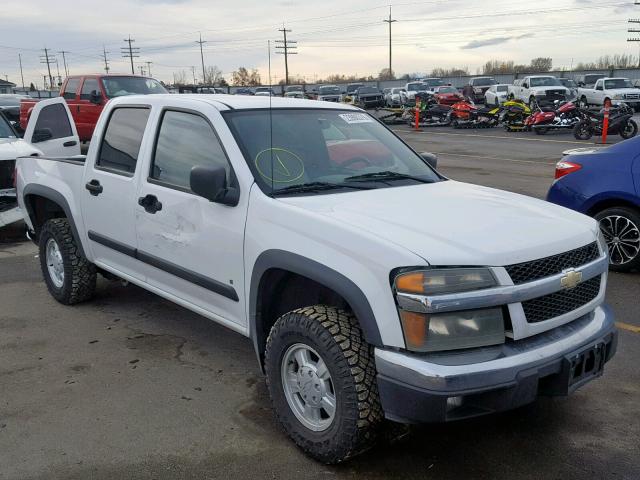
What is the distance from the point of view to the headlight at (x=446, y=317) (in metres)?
2.59

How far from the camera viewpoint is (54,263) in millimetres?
5559

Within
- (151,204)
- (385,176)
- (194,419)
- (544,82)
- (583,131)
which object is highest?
(544,82)

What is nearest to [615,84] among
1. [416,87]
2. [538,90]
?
[538,90]

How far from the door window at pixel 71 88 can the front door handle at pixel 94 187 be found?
12410 millimetres

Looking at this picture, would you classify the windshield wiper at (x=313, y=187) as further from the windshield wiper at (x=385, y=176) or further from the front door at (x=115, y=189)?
the front door at (x=115, y=189)

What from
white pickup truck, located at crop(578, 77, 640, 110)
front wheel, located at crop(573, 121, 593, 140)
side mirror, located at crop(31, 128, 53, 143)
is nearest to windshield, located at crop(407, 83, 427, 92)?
white pickup truck, located at crop(578, 77, 640, 110)

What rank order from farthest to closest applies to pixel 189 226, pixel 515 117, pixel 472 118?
pixel 472 118
pixel 515 117
pixel 189 226

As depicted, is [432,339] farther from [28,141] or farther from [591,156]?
[28,141]

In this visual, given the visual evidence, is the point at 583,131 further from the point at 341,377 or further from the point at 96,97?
the point at 341,377

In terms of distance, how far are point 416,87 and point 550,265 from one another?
132 feet

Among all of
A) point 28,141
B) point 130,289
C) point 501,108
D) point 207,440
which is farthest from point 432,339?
point 501,108

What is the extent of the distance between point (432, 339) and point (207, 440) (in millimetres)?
1396

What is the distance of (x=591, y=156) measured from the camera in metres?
6.23

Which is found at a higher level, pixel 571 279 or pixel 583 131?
pixel 571 279
